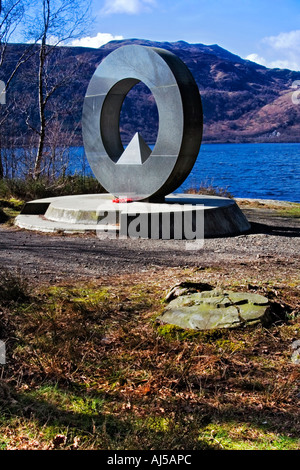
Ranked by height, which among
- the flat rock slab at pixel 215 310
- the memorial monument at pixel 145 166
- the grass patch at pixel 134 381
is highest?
the memorial monument at pixel 145 166

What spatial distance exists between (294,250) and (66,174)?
8014 mm

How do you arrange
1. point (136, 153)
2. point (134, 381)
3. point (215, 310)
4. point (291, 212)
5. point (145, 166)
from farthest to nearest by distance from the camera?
point (291, 212), point (136, 153), point (145, 166), point (215, 310), point (134, 381)

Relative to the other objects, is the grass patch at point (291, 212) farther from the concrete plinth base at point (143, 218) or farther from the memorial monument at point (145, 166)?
the concrete plinth base at point (143, 218)

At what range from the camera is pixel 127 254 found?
7.32 metres

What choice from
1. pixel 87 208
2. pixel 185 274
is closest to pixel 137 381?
pixel 185 274

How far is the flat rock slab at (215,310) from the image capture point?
401 centimetres

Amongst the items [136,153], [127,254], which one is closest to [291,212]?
[136,153]

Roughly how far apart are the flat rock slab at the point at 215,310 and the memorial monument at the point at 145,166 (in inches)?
172

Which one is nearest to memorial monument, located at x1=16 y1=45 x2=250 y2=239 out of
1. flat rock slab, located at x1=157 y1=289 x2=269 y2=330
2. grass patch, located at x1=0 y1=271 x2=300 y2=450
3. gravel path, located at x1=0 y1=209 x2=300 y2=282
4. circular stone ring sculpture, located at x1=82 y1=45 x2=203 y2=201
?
circular stone ring sculpture, located at x1=82 y1=45 x2=203 y2=201

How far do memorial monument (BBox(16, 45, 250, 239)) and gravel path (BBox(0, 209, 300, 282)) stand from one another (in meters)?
0.46

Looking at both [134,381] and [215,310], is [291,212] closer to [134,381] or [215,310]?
[215,310]

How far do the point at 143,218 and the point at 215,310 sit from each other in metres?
4.67

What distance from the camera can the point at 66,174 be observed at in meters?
14.5

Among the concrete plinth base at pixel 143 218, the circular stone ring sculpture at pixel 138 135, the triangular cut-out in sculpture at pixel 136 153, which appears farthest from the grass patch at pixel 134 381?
the triangular cut-out in sculpture at pixel 136 153
